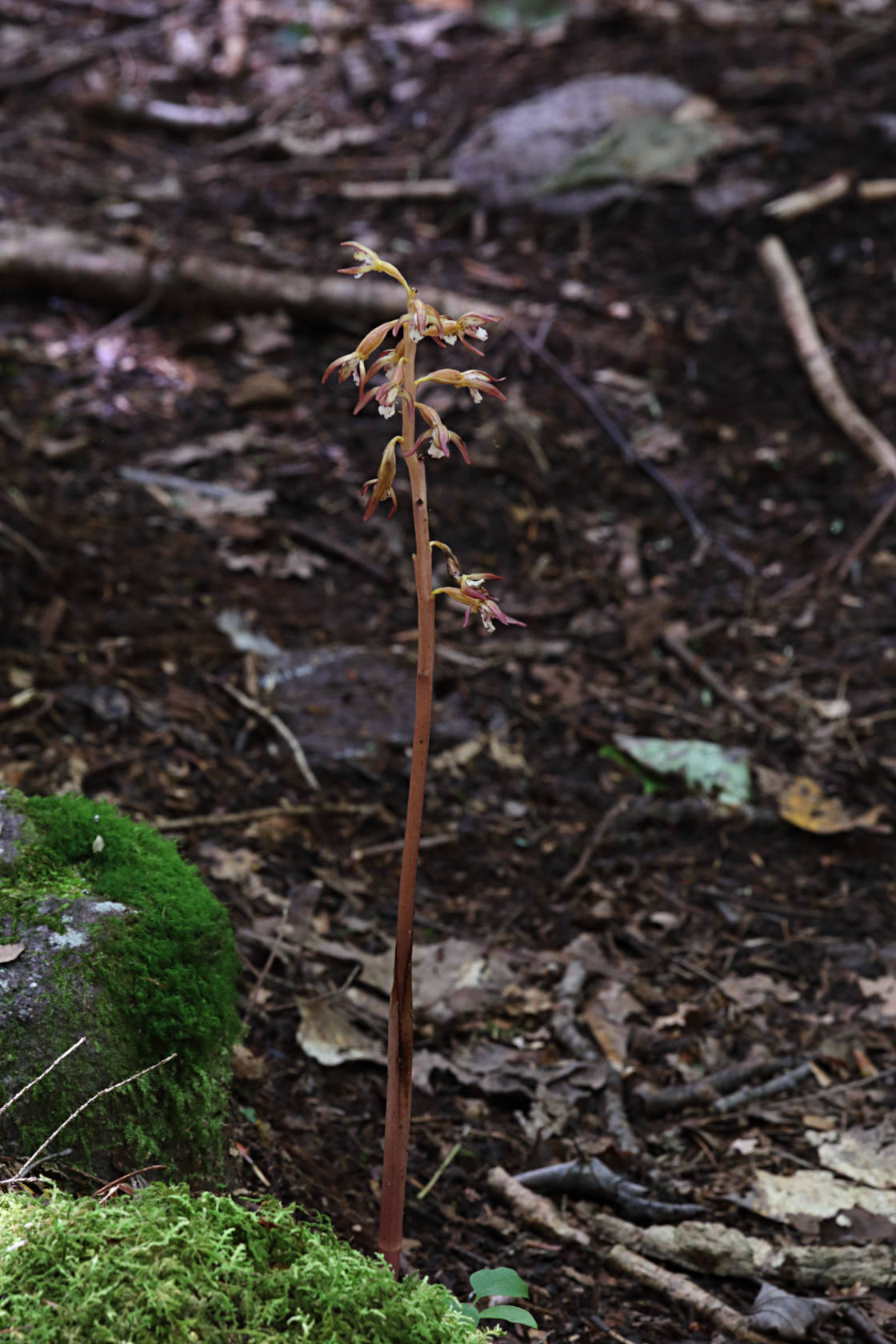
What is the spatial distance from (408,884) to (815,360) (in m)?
5.01

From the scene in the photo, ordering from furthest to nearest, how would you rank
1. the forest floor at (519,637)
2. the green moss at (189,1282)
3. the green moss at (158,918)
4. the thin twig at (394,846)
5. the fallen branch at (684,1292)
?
the thin twig at (394,846)
the forest floor at (519,637)
the fallen branch at (684,1292)
the green moss at (158,918)
the green moss at (189,1282)

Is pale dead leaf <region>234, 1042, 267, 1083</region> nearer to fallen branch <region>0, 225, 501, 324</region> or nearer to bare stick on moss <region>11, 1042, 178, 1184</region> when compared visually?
bare stick on moss <region>11, 1042, 178, 1184</region>

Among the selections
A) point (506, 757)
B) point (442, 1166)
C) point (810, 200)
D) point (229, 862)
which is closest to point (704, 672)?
point (506, 757)

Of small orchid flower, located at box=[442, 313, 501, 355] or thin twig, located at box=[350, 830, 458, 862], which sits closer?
small orchid flower, located at box=[442, 313, 501, 355]

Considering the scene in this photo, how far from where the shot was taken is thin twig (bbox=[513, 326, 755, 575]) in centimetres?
537

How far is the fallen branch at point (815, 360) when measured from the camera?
5602mm

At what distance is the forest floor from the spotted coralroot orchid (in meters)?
0.47

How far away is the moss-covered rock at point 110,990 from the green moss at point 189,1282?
280 millimetres

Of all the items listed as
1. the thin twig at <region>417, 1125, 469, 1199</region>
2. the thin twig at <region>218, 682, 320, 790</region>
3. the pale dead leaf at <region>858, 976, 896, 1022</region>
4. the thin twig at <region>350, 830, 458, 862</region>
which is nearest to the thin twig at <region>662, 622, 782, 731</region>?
the pale dead leaf at <region>858, 976, 896, 1022</region>

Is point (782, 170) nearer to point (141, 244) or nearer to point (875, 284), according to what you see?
point (875, 284)

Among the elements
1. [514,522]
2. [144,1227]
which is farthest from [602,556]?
[144,1227]

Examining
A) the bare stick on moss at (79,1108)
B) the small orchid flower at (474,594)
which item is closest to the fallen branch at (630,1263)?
the bare stick on moss at (79,1108)

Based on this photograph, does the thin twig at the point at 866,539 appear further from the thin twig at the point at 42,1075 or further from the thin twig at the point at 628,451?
the thin twig at the point at 42,1075

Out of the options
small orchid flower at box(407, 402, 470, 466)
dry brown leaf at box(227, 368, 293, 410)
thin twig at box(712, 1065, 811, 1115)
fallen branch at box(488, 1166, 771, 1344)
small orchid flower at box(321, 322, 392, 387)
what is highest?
small orchid flower at box(321, 322, 392, 387)
